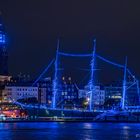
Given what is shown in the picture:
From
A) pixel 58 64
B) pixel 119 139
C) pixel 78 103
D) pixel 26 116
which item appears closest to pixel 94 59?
pixel 58 64

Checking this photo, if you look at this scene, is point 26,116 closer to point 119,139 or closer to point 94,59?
point 94,59

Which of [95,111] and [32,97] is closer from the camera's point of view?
[95,111]

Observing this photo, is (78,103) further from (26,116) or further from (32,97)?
(26,116)

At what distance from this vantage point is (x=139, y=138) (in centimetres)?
7588

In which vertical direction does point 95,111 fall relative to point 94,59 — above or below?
below

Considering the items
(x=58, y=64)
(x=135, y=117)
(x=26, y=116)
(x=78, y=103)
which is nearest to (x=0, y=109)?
(x=26, y=116)

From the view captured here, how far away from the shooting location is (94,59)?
146 meters

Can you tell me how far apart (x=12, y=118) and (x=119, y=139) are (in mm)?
68261

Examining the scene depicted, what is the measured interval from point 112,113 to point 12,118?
20.6m

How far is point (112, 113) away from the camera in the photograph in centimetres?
14900

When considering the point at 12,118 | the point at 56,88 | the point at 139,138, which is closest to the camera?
the point at 139,138

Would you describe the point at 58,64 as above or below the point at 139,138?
above

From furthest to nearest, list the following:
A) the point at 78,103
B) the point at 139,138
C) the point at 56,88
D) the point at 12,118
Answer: the point at 78,103
the point at 56,88
the point at 12,118
the point at 139,138

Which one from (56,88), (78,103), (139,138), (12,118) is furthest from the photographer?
(78,103)
